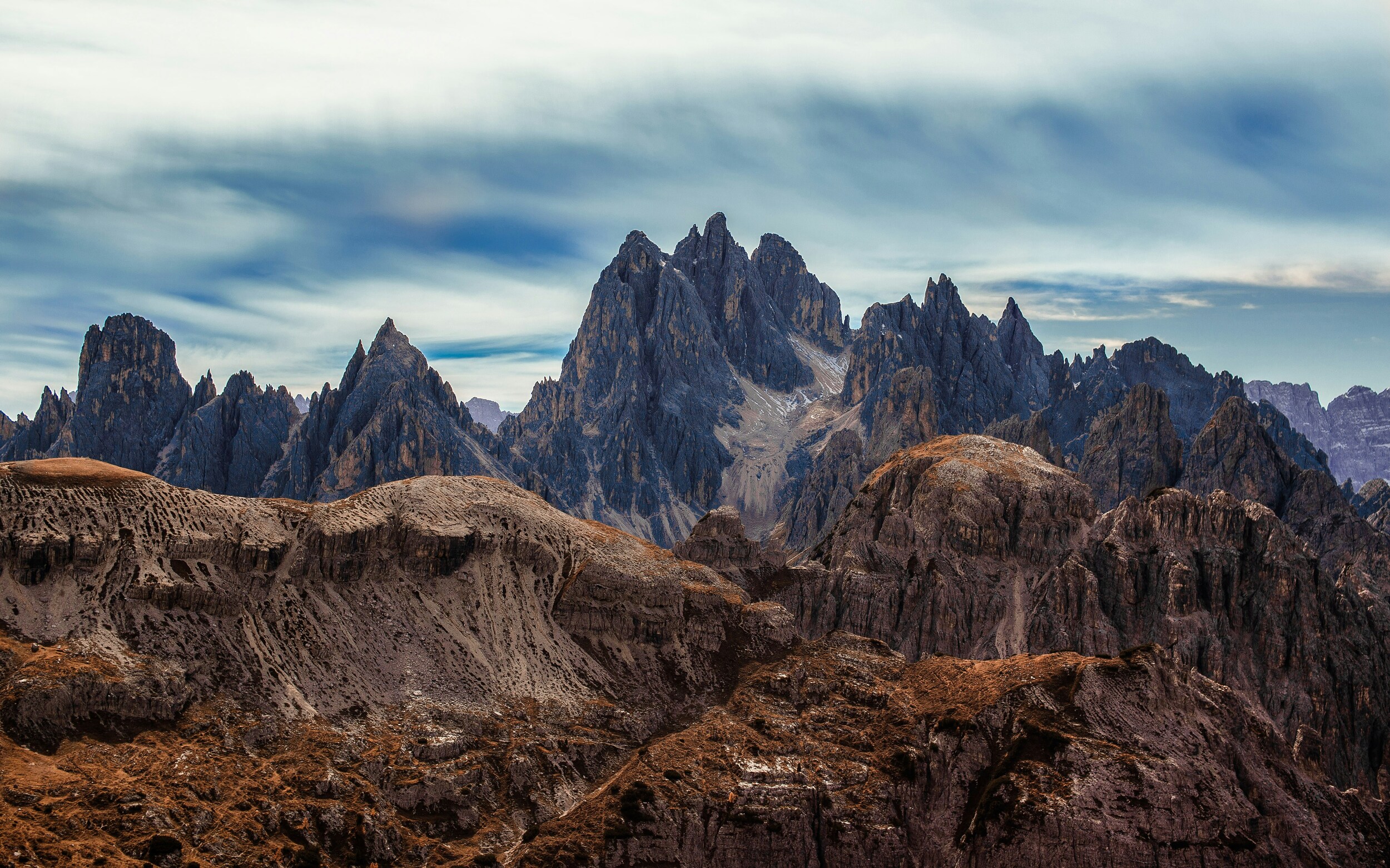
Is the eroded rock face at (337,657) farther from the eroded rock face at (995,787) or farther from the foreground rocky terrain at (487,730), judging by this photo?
the eroded rock face at (995,787)

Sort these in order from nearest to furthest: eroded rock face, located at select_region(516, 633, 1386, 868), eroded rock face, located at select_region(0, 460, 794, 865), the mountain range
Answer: eroded rock face, located at select_region(0, 460, 794, 865), the mountain range, eroded rock face, located at select_region(516, 633, 1386, 868)

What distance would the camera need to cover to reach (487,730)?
443 ft

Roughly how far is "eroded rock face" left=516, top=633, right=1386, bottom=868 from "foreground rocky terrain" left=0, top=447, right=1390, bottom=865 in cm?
31

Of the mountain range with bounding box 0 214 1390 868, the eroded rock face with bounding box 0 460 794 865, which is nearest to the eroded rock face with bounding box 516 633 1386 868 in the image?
the mountain range with bounding box 0 214 1390 868

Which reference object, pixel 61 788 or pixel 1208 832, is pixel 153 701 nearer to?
pixel 61 788

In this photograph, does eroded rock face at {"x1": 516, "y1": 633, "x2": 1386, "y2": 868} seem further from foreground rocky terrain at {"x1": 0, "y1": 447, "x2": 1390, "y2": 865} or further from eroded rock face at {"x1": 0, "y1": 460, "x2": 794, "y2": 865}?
eroded rock face at {"x1": 0, "y1": 460, "x2": 794, "y2": 865}

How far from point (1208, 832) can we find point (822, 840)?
4074 centimetres

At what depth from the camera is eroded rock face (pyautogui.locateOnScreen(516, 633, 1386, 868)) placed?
115 meters

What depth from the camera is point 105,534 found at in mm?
130000

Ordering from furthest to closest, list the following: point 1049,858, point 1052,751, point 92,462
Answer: point 92,462 < point 1052,751 < point 1049,858

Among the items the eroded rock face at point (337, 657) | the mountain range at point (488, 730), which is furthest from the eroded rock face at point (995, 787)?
the eroded rock face at point (337, 657)

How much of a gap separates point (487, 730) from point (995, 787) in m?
60.5

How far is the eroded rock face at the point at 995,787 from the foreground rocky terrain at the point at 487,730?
313 millimetres

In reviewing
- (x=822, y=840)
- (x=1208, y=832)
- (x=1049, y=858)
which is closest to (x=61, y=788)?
(x=822, y=840)
